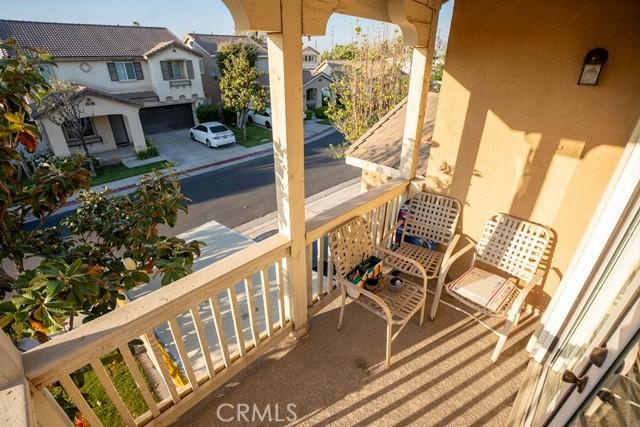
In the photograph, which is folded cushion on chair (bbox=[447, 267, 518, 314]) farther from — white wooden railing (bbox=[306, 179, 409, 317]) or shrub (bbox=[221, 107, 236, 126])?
shrub (bbox=[221, 107, 236, 126])

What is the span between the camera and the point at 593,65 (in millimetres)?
1908

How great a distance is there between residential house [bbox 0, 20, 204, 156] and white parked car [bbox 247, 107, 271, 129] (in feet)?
10.3

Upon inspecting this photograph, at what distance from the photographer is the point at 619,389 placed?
41.9 inches

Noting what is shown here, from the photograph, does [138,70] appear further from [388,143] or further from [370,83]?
[388,143]

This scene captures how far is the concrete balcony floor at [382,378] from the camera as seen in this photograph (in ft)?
6.55

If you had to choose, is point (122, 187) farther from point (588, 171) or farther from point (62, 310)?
point (588, 171)

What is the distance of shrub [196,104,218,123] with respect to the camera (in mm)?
16078

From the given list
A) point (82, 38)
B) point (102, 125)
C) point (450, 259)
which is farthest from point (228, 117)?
point (450, 259)

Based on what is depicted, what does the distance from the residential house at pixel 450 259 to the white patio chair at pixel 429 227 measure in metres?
0.09

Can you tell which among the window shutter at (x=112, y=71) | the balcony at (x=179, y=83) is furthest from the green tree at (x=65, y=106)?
the balcony at (x=179, y=83)

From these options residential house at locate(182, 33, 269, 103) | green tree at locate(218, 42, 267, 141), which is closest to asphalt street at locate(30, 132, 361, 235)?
green tree at locate(218, 42, 267, 141)

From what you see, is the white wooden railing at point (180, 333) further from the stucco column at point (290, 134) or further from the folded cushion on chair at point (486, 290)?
the folded cushion on chair at point (486, 290)

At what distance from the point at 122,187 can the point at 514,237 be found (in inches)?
434

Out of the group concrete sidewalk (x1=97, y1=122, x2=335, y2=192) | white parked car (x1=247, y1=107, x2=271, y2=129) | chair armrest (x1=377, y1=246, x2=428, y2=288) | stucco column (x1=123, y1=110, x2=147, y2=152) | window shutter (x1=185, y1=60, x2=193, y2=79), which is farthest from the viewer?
white parked car (x1=247, y1=107, x2=271, y2=129)
